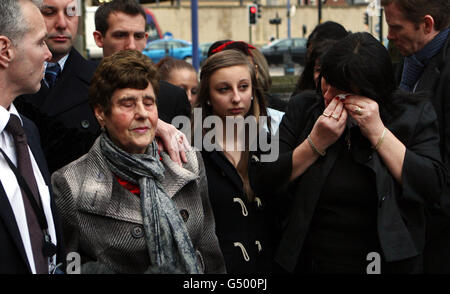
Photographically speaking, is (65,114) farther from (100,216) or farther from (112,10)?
(112,10)

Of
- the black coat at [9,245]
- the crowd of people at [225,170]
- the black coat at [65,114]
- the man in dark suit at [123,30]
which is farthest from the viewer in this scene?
the man in dark suit at [123,30]

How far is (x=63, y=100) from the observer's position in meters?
3.16

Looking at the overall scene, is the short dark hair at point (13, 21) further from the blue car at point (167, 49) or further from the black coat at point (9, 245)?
the blue car at point (167, 49)

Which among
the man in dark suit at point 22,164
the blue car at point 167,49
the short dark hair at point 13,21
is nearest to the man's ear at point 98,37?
the man in dark suit at point 22,164

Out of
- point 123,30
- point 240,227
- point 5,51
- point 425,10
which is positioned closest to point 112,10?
point 123,30

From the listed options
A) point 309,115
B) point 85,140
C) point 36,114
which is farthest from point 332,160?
point 36,114

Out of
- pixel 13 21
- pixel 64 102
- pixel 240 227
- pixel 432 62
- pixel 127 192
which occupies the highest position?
pixel 13 21

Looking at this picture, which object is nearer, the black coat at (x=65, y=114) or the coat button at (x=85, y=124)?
the black coat at (x=65, y=114)

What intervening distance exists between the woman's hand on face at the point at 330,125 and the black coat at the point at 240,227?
619 mm

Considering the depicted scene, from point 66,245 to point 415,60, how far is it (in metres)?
2.07

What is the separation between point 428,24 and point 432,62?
20cm

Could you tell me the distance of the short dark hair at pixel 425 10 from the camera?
3213 mm

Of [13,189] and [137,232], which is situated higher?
[13,189]

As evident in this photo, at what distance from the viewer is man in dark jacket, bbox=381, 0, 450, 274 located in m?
3.09
